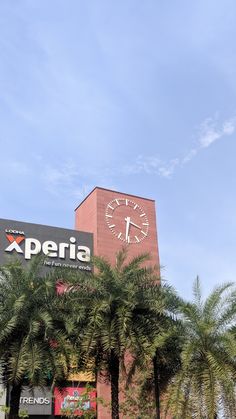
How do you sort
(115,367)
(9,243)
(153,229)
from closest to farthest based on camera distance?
(115,367)
(9,243)
(153,229)

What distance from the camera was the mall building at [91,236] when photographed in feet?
154

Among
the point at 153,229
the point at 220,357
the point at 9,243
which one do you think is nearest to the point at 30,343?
the point at 220,357

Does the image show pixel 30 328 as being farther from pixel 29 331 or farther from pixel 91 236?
pixel 91 236

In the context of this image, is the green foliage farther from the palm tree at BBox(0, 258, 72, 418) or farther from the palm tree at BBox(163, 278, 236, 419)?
the palm tree at BBox(163, 278, 236, 419)

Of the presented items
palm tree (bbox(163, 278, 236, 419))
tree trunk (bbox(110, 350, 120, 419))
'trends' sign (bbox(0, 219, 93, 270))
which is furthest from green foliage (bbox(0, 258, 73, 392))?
'trends' sign (bbox(0, 219, 93, 270))

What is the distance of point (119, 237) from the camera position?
51656 millimetres

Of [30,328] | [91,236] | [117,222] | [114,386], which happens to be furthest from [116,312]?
[117,222]

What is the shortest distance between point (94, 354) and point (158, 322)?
3.29 m

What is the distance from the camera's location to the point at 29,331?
939 inches

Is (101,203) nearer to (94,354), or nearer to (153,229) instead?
A: (153,229)

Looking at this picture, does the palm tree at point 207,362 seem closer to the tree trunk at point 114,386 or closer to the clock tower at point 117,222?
the tree trunk at point 114,386

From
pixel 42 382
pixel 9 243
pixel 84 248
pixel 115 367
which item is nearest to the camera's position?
pixel 42 382

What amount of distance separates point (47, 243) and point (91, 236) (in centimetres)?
447

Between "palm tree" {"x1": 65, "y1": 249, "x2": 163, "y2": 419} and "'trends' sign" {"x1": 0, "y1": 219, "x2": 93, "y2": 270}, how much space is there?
20.2m
